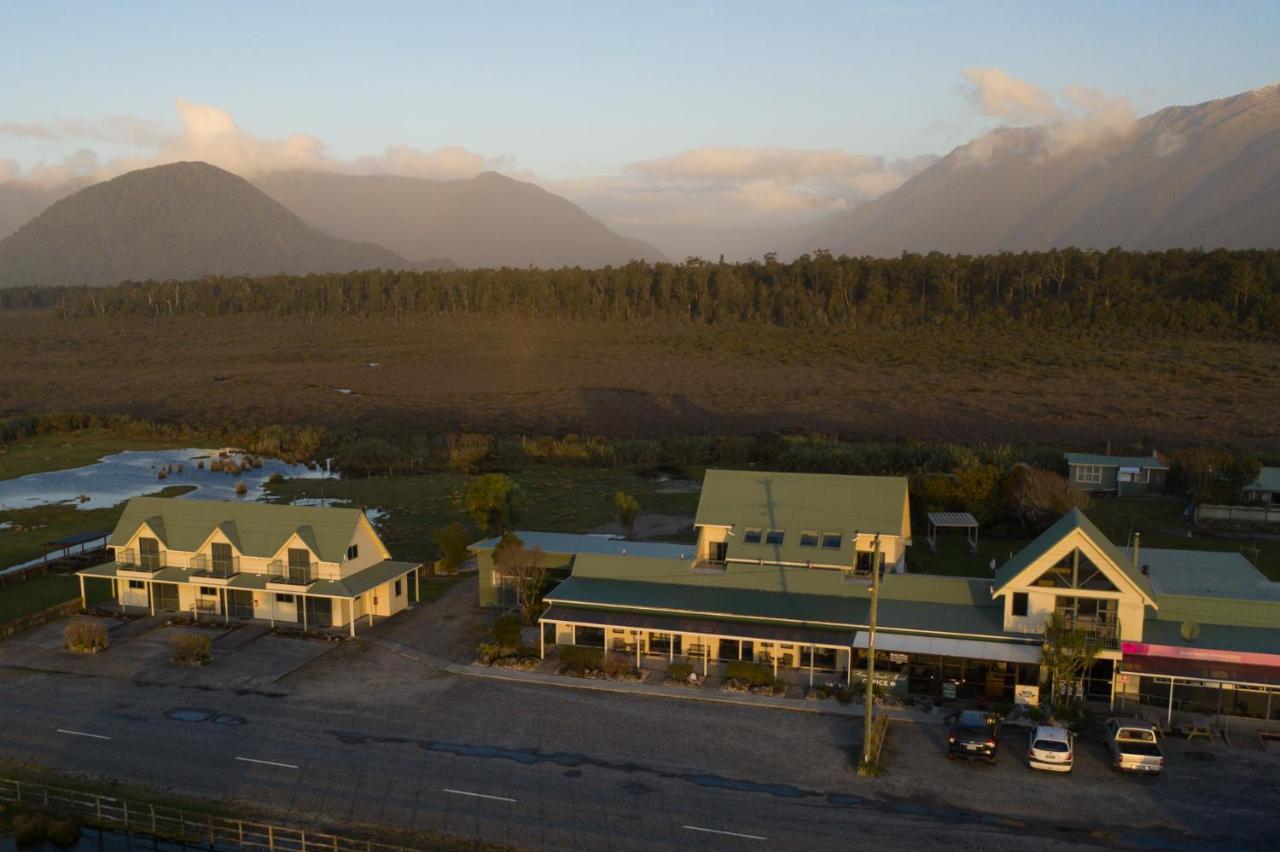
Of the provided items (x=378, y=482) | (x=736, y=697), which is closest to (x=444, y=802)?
(x=736, y=697)

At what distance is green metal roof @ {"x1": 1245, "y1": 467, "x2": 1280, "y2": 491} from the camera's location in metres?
47.7

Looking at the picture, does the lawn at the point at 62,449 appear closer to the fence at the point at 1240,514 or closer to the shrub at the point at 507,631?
the shrub at the point at 507,631

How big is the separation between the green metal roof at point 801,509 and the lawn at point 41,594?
956 inches

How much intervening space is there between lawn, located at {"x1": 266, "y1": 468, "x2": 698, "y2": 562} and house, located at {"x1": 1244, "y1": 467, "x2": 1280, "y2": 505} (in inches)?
1119

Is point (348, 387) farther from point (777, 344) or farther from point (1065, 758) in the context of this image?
point (1065, 758)

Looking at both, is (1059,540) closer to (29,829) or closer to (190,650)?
(29,829)

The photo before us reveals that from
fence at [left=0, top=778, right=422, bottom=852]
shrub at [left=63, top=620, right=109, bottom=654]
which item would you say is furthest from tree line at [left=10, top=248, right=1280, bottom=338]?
fence at [left=0, top=778, right=422, bottom=852]

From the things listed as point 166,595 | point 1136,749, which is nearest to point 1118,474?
point 1136,749

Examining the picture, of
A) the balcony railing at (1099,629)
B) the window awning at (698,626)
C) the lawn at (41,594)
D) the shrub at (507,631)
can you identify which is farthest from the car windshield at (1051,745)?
the lawn at (41,594)

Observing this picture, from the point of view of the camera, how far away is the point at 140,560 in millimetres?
35219

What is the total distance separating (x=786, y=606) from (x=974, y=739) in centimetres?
782

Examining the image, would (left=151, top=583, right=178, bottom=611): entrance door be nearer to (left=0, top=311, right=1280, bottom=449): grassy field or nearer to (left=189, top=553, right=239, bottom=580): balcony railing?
(left=189, top=553, right=239, bottom=580): balcony railing

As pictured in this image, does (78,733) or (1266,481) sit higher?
(1266,481)

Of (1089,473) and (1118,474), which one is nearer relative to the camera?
(1118,474)
